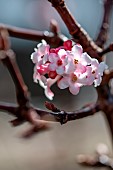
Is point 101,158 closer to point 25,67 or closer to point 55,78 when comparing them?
point 55,78

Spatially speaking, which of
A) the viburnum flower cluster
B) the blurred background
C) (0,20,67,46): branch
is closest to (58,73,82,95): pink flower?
the viburnum flower cluster

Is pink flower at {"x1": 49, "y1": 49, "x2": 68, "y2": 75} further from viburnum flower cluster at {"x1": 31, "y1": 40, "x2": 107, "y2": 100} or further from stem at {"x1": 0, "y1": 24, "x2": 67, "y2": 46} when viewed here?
stem at {"x1": 0, "y1": 24, "x2": 67, "y2": 46}

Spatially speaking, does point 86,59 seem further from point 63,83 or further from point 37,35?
point 37,35

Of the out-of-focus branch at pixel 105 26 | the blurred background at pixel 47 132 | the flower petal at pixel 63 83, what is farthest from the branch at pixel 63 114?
the blurred background at pixel 47 132

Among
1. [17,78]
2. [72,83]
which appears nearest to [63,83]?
[72,83]

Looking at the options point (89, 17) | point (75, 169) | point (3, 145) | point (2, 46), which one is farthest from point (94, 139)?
point (2, 46)

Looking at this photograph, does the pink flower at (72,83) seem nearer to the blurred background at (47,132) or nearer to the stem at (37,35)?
the stem at (37,35)
